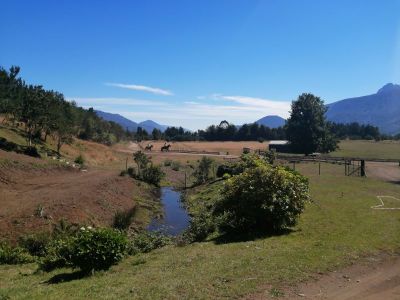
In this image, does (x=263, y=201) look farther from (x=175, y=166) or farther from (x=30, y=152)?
(x=175, y=166)

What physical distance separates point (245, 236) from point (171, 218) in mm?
16410

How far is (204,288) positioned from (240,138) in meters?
160

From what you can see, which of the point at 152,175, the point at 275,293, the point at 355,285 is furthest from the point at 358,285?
the point at 152,175

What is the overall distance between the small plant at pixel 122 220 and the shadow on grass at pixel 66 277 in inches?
538

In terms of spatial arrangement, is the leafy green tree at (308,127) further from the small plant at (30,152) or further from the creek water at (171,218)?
the small plant at (30,152)

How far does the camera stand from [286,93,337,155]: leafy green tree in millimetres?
99188

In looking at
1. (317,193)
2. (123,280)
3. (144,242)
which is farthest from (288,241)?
(317,193)

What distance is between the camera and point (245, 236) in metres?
20.9

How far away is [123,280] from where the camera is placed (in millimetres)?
13672

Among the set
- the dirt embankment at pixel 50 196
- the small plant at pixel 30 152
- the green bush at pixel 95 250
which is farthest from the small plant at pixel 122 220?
the small plant at pixel 30 152

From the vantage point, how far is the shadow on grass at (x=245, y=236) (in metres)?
20.3

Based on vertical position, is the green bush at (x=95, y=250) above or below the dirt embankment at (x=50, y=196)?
above

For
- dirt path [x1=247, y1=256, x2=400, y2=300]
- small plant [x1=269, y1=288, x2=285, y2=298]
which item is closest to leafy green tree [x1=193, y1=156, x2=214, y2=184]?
dirt path [x1=247, y1=256, x2=400, y2=300]

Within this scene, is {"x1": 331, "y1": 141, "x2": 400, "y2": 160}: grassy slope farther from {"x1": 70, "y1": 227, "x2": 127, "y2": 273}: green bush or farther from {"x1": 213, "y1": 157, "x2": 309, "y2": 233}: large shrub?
{"x1": 70, "y1": 227, "x2": 127, "y2": 273}: green bush
